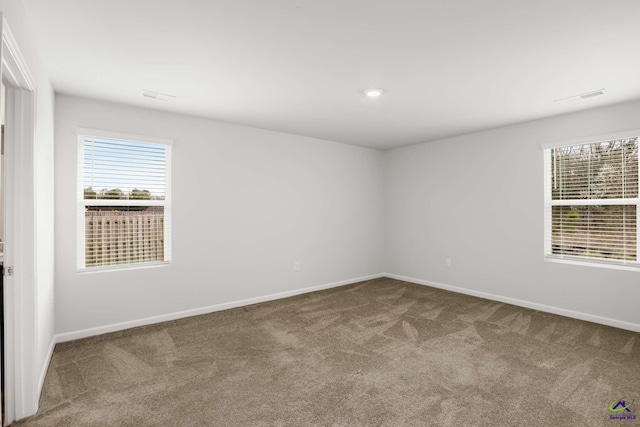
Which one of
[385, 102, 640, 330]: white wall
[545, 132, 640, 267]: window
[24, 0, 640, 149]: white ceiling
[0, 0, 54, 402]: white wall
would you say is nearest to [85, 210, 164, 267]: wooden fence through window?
[0, 0, 54, 402]: white wall

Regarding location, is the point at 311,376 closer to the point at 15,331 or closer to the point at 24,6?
the point at 15,331

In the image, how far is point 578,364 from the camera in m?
2.74

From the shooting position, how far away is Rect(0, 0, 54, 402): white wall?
6.23 feet

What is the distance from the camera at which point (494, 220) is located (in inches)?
182

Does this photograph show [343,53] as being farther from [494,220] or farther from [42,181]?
[494,220]

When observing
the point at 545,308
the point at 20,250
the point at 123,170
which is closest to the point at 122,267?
the point at 123,170

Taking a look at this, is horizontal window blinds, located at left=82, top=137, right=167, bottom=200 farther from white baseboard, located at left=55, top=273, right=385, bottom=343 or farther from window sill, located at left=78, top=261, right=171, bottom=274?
white baseboard, located at left=55, top=273, right=385, bottom=343

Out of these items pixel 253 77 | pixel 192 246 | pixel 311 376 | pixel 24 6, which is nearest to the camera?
pixel 24 6

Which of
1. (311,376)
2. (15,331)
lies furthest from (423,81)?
(15,331)

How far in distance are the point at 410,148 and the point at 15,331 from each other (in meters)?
5.28
